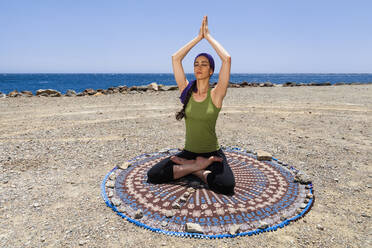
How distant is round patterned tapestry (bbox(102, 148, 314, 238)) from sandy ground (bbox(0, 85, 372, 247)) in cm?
14

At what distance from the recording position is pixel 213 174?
4500mm

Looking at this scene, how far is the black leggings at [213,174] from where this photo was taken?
4.36 metres

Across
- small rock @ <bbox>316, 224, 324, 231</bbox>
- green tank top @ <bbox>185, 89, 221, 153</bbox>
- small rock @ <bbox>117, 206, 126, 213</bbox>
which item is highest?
green tank top @ <bbox>185, 89, 221, 153</bbox>

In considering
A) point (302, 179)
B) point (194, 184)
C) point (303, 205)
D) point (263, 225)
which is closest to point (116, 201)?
point (194, 184)

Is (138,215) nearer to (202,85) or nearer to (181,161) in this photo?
(181,161)

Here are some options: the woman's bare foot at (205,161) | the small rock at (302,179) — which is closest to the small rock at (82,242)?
the woman's bare foot at (205,161)

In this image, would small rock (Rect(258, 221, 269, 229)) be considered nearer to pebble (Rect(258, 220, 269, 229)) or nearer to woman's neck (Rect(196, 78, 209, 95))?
pebble (Rect(258, 220, 269, 229))

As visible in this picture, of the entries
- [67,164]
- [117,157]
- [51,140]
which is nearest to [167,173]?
[117,157]

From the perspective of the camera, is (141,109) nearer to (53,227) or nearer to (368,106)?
(53,227)

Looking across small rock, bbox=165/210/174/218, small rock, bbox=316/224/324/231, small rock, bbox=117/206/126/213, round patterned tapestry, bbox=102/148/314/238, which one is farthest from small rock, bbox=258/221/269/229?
small rock, bbox=117/206/126/213

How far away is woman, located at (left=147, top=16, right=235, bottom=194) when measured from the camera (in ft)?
15.3

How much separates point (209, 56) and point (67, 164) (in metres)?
4.07

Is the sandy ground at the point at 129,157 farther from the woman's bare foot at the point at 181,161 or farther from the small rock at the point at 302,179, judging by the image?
the woman's bare foot at the point at 181,161

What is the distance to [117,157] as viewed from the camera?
656 centimetres
